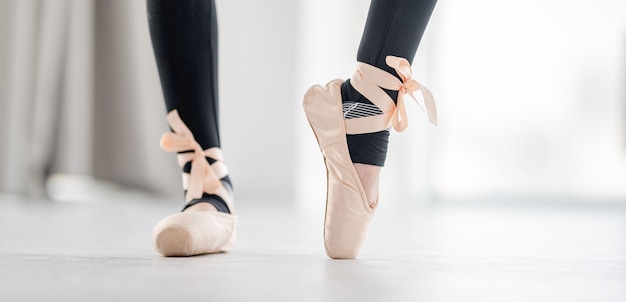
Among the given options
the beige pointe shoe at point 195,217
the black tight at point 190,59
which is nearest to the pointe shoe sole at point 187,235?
the beige pointe shoe at point 195,217

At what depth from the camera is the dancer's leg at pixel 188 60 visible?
3.59 ft

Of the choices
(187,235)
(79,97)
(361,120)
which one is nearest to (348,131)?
(361,120)

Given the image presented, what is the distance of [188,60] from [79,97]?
204 centimetres

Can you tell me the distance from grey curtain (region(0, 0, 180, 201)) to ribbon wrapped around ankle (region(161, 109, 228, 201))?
77.4 inches

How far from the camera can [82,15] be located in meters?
2.94

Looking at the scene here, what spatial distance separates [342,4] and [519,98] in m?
1.01

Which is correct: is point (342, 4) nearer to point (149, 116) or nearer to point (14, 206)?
point (149, 116)

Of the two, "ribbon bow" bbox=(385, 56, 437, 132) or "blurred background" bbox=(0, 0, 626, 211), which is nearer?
"ribbon bow" bbox=(385, 56, 437, 132)

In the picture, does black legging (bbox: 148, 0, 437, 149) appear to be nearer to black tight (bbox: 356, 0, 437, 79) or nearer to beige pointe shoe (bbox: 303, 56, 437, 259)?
beige pointe shoe (bbox: 303, 56, 437, 259)

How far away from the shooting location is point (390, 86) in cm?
92

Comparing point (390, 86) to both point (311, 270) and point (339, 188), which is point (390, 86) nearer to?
point (339, 188)

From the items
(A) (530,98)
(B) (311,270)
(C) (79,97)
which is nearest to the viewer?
(B) (311,270)

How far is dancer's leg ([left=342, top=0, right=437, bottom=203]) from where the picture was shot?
2.92 ft

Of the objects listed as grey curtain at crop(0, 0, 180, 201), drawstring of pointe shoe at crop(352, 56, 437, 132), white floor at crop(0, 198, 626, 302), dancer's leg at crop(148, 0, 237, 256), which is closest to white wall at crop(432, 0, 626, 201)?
grey curtain at crop(0, 0, 180, 201)
